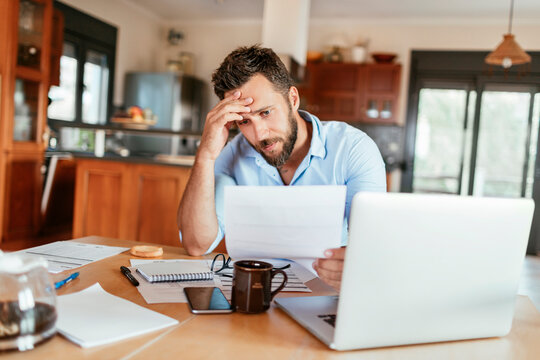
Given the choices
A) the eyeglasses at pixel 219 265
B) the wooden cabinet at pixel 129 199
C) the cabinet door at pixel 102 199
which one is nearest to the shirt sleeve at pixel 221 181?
the eyeglasses at pixel 219 265

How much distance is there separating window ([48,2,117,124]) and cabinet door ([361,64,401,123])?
10.3ft

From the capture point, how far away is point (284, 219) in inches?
45.0

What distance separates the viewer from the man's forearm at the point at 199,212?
1420 millimetres

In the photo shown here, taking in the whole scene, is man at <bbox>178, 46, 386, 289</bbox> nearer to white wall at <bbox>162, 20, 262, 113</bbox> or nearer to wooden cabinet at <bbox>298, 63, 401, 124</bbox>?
wooden cabinet at <bbox>298, 63, 401, 124</bbox>

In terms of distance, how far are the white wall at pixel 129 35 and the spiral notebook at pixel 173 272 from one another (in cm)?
490

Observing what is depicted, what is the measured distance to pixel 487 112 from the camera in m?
5.91

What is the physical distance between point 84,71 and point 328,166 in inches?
182

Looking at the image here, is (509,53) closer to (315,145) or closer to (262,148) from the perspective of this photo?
(315,145)

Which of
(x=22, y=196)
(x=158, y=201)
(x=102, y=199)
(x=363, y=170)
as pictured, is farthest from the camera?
(x=22, y=196)

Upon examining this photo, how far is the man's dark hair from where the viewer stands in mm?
1449

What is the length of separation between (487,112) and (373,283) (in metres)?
5.82

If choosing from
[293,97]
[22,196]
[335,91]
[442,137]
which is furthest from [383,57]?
[293,97]

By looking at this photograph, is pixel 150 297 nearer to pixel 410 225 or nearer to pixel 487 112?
pixel 410 225

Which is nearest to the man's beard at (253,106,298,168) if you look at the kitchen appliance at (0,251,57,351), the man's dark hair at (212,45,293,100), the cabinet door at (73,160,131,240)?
the man's dark hair at (212,45,293,100)
